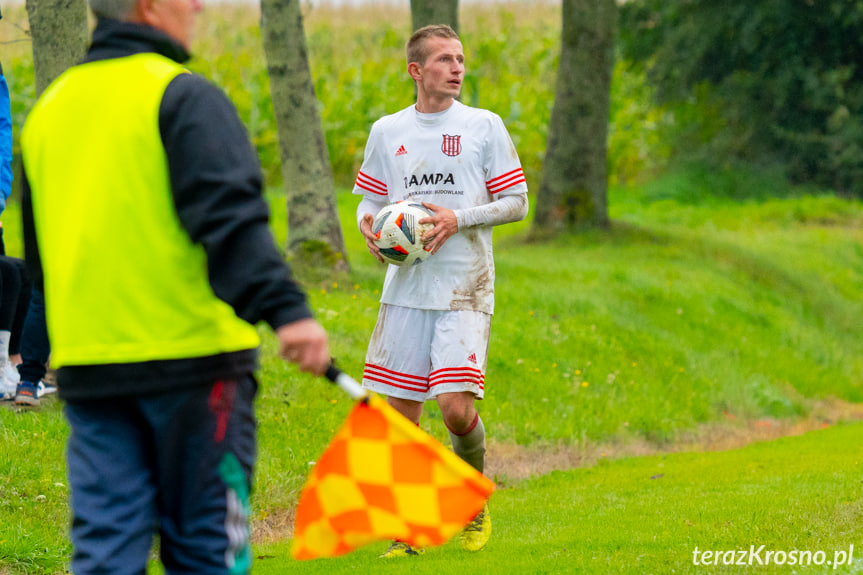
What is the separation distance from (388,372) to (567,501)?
245cm

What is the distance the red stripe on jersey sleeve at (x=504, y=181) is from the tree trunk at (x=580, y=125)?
1280cm

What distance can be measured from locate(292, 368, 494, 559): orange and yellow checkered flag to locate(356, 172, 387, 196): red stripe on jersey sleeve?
9.06 ft

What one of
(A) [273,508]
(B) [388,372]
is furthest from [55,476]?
(B) [388,372]

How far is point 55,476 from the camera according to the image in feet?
22.3

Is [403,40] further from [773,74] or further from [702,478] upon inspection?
[702,478]

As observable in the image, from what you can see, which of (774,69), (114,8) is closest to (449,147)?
(114,8)

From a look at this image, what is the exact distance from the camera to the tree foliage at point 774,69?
26.1 meters

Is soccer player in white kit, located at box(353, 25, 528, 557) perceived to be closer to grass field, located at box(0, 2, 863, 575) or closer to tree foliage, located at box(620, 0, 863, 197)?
grass field, located at box(0, 2, 863, 575)

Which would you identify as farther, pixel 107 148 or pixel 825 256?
pixel 825 256

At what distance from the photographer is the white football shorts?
5.59 meters

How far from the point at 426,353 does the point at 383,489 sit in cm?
237

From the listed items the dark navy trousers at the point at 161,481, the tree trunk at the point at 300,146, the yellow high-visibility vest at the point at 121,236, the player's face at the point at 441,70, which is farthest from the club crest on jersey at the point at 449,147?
the tree trunk at the point at 300,146

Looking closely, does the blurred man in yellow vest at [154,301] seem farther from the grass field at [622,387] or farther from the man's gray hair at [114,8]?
the grass field at [622,387]

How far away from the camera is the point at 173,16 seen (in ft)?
9.99
